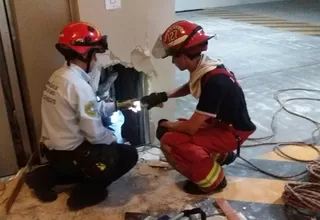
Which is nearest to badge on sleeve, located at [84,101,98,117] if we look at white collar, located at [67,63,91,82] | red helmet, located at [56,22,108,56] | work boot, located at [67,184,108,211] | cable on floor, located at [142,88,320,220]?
white collar, located at [67,63,91,82]

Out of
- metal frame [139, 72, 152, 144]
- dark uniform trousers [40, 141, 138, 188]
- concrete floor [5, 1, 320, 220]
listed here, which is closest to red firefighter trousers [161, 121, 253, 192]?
concrete floor [5, 1, 320, 220]

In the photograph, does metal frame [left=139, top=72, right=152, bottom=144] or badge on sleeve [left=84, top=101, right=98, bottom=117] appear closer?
badge on sleeve [left=84, top=101, right=98, bottom=117]

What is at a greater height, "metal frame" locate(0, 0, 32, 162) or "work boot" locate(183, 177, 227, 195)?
"metal frame" locate(0, 0, 32, 162)

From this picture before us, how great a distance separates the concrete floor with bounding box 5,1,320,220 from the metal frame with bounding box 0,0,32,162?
40 cm

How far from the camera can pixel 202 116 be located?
7.32 feet

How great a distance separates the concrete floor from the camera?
7.62ft

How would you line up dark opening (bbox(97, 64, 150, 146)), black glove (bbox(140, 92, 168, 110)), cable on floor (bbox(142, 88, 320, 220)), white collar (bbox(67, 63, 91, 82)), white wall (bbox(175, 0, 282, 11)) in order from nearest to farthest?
cable on floor (bbox(142, 88, 320, 220))
white collar (bbox(67, 63, 91, 82))
black glove (bbox(140, 92, 168, 110))
dark opening (bbox(97, 64, 150, 146))
white wall (bbox(175, 0, 282, 11))

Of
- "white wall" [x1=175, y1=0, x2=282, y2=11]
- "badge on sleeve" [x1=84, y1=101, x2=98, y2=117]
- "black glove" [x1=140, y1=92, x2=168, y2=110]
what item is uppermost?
"badge on sleeve" [x1=84, y1=101, x2=98, y2=117]

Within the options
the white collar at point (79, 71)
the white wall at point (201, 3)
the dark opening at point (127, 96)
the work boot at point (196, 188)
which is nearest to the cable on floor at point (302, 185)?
the work boot at point (196, 188)

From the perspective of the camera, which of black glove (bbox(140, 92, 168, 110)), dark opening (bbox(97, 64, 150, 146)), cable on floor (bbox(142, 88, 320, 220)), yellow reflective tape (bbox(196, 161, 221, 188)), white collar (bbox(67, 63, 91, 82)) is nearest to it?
cable on floor (bbox(142, 88, 320, 220))

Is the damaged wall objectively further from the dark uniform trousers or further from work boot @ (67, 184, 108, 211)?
work boot @ (67, 184, 108, 211)

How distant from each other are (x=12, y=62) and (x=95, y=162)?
2.69ft

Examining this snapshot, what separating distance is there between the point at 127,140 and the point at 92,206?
0.71 meters

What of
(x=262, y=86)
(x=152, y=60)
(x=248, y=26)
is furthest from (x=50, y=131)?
(x=248, y=26)
